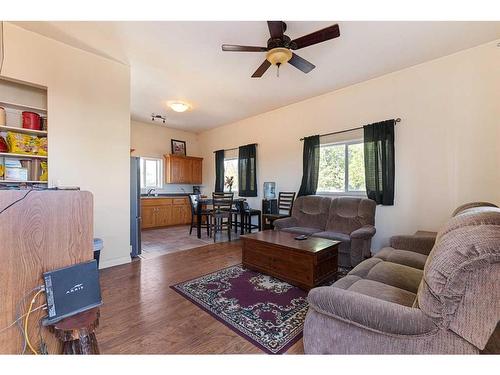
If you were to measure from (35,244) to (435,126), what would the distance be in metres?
4.19

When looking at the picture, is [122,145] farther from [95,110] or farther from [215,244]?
[215,244]

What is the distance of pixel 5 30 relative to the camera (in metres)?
2.37

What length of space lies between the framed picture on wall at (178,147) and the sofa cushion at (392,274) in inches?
239

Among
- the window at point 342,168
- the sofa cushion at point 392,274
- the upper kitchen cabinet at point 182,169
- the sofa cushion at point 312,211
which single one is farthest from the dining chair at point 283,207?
the upper kitchen cabinet at point 182,169

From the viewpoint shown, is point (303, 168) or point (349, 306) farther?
point (303, 168)

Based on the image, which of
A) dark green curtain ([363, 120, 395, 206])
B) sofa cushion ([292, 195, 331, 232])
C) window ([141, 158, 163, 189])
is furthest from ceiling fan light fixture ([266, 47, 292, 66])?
window ([141, 158, 163, 189])

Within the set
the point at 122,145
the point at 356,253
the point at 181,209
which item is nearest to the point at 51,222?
the point at 122,145

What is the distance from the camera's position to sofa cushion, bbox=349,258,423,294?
1.59 m

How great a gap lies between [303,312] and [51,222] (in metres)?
1.90

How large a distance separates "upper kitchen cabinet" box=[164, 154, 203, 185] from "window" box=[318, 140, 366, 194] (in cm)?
401

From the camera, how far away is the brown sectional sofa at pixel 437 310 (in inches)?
36.7

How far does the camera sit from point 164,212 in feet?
20.0

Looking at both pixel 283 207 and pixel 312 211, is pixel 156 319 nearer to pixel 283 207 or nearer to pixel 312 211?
pixel 312 211
